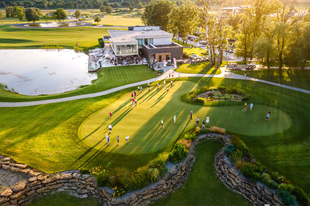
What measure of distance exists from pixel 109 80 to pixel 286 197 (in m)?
39.8

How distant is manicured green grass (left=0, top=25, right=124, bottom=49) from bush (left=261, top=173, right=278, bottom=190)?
80.5 m

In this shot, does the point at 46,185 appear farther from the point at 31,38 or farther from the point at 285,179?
the point at 31,38

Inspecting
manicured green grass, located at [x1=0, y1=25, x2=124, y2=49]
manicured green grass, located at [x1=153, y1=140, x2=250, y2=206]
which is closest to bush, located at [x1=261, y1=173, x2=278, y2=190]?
manicured green grass, located at [x1=153, y1=140, x2=250, y2=206]

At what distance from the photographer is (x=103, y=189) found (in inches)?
659

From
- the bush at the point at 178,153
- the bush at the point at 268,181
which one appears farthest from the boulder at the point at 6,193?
the bush at the point at 268,181

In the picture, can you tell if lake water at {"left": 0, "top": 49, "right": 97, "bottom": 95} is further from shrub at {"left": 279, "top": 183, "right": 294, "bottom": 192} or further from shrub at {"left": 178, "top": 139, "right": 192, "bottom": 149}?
shrub at {"left": 279, "top": 183, "right": 294, "bottom": 192}

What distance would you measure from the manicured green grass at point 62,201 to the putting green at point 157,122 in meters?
5.79

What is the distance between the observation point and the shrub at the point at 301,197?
14.9m

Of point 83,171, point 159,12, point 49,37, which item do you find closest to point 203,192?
point 83,171

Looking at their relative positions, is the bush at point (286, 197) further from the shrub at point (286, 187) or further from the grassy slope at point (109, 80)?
the grassy slope at point (109, 80)

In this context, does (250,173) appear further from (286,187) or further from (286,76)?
(286,76)

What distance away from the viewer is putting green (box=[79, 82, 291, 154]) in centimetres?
2214

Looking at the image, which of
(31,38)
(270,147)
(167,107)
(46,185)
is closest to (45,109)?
(46,185)

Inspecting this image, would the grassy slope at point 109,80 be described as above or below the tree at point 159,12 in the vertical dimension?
below
